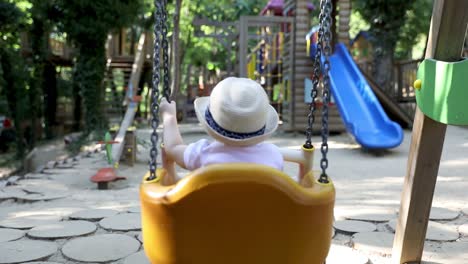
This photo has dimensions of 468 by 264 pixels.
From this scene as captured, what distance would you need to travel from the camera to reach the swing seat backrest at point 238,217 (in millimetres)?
1346

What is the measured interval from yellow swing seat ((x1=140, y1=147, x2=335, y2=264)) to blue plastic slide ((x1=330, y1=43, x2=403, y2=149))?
5767 mm

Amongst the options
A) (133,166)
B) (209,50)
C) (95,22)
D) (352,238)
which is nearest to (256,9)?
(209,50)

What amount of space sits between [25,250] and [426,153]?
225 centimetres

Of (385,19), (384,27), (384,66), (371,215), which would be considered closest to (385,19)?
(385,19)

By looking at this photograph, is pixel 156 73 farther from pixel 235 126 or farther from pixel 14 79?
pixel 14 79

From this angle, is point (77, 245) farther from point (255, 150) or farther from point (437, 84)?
point (437, 84)

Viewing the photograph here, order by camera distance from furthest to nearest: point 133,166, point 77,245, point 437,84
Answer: point 133,166 → point 77,245 → point 437,84

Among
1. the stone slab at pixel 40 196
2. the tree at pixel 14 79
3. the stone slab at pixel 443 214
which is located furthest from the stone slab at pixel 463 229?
the tree at pixel 14 79

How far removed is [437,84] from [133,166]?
4.95 m

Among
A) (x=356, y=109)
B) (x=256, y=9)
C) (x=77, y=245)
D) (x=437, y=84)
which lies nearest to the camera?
(x=437, y=84)

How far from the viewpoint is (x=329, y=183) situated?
1539 millimetres

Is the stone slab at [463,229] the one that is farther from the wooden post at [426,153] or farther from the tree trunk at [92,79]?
the tree trunk at [92,79]

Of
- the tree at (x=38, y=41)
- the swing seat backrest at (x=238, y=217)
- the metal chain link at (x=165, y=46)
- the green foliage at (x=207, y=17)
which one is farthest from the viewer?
the green foliage at (x=207, y=17)

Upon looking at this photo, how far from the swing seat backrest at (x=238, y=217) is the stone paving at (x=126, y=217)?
3.42ft
